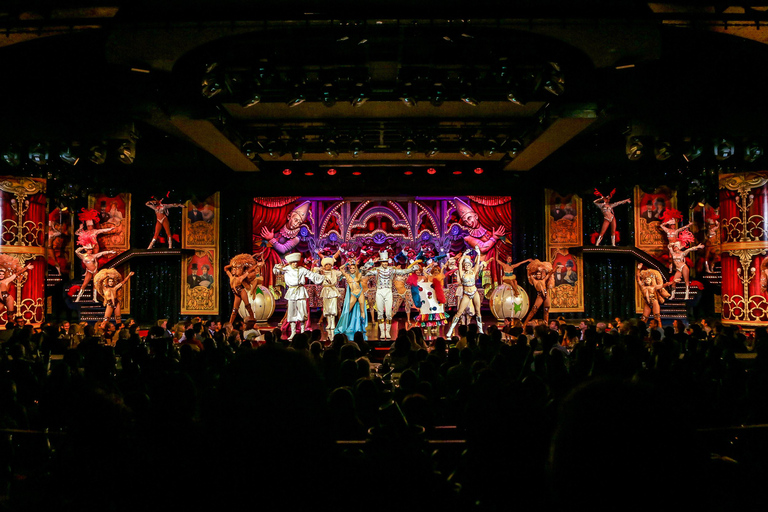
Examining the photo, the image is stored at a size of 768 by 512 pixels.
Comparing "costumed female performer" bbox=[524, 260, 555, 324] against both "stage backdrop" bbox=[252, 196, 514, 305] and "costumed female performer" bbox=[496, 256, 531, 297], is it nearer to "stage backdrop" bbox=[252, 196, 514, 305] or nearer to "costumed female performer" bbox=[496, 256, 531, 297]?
"costumed female performer" bbox=[496, 256, 531, 297]

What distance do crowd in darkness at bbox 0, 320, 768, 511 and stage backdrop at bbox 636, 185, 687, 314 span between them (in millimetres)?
8851

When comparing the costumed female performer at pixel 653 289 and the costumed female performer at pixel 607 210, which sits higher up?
the costumed female performer at pixel 607 210

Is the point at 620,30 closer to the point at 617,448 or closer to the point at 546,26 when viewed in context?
the point at 546,26

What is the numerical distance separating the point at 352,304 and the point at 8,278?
7271 millimetres

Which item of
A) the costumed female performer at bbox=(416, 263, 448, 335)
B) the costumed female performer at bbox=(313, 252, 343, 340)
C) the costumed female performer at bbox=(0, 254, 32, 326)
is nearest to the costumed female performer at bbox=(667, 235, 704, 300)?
the costumed female performer at bbox=(416, 263, 448, 335)

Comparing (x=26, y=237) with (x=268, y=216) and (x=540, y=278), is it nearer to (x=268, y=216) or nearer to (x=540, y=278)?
(x=268, y=216)

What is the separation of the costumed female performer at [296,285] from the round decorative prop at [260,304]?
1473 mm

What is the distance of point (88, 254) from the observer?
484 inches

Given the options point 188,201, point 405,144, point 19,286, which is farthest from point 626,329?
point 19,286

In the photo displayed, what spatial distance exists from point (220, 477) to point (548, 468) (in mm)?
635

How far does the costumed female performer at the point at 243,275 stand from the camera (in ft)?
37.5

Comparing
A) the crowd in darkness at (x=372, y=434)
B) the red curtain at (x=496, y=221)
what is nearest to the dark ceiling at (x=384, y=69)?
the crowd in darkness at (x=372, y=434)

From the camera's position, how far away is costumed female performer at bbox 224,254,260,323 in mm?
11438

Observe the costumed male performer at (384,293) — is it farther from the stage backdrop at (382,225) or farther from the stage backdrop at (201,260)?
the stage backdrop at (201,260)
